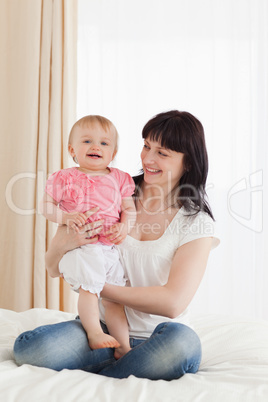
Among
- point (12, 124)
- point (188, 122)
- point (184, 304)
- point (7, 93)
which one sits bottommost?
point (184, 304)

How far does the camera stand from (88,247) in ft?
5.52

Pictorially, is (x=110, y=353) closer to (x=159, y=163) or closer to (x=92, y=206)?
(x=92, y=206)

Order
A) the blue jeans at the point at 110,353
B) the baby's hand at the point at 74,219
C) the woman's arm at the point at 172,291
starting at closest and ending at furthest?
the blue jeans at the point at 110,353, the woman's arm at the point at 172,291, the baby's hand at the point at 74,219

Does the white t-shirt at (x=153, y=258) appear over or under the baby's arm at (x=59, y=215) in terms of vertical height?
under

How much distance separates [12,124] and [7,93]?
0.73 feet

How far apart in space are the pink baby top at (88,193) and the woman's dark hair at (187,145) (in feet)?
0.77

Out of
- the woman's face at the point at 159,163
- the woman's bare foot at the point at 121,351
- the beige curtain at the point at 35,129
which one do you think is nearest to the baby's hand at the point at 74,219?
the woman's face at the point at 159,163

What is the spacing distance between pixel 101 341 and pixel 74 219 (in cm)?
44

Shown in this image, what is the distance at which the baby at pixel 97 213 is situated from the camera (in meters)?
1.61

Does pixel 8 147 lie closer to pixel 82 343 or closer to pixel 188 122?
pixel 188 122

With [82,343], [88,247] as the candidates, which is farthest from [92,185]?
[82,343]

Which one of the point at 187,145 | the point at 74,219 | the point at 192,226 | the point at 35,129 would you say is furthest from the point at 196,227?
the point at 35,129

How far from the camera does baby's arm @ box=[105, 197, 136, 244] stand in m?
1.72

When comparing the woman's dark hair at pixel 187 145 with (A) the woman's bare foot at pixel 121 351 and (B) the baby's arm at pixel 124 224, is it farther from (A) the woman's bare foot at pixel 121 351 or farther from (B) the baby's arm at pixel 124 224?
(A) the woman's bare foot at pixel 121 351
